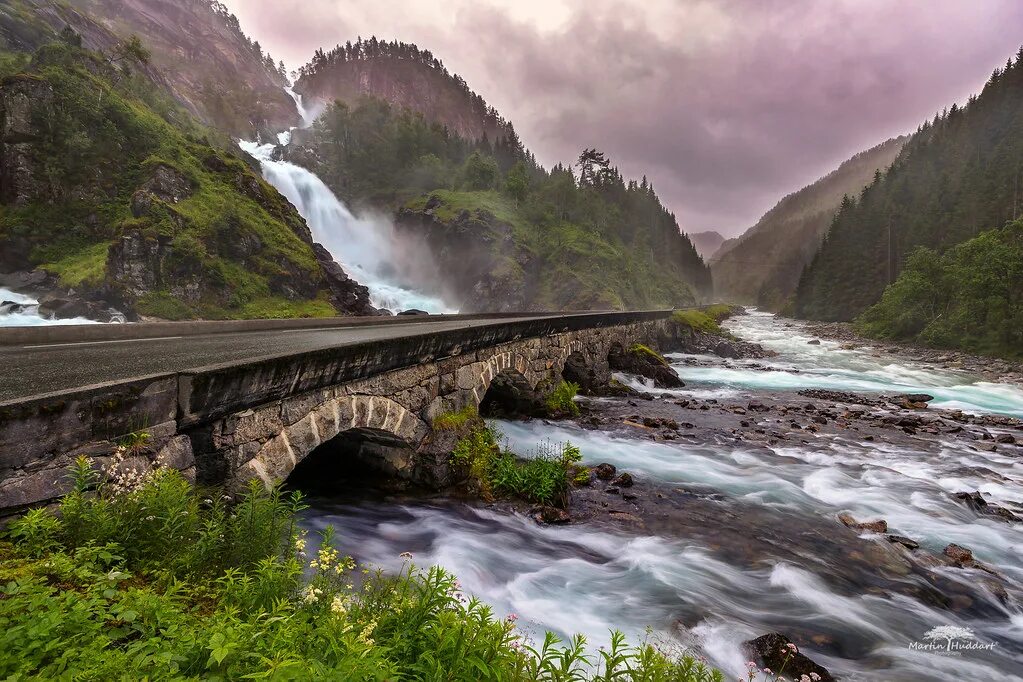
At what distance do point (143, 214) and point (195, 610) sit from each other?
1539 inches

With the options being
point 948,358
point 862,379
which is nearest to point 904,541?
point 862,379

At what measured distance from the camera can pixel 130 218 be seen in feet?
105

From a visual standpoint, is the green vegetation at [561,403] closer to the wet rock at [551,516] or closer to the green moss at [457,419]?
the green moss at [457,419]

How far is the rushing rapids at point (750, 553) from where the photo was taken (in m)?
5.45

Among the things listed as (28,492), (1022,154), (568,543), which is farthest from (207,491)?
(1022,154)

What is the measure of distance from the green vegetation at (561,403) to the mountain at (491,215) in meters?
51.8

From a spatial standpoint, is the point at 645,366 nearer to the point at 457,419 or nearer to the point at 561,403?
the point at 561,403

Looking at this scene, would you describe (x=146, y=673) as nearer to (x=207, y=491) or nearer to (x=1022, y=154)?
(x=207, y=491)

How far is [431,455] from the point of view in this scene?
7988 millimetres

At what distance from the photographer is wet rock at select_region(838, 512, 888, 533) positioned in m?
8.02

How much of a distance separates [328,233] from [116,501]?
6660cm

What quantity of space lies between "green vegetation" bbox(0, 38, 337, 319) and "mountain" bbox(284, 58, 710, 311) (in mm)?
31095

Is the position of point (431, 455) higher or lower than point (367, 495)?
higher
